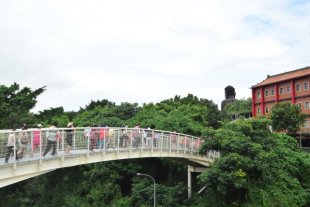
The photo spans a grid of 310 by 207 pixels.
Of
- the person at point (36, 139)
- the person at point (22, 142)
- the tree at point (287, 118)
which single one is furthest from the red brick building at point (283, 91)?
the person at point (22, 142)

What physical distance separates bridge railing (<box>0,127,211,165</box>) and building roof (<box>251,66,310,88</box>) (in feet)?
78.9

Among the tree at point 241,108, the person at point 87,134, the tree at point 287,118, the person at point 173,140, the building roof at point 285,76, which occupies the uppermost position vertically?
the building roof at point 285,76

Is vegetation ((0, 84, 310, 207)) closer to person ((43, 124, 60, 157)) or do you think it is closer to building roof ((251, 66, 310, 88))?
building roof ((251, 66, 310, 88))

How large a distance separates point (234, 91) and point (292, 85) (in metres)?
27.4

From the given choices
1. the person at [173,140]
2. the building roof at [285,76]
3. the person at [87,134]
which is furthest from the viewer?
the building roof at [285,76]

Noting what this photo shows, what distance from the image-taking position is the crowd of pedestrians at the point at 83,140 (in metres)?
14.8

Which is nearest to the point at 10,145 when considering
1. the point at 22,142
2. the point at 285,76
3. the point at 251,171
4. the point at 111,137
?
the point at 22,142

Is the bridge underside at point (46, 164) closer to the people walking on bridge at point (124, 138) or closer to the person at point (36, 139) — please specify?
the people walking on bridge at point (124, 138)

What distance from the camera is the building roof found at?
162ft

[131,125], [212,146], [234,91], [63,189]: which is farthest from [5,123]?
[234,91]

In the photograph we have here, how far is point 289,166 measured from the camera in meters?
30.6

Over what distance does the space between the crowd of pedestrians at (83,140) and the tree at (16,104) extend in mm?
18375

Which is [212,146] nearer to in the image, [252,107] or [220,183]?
[220,183]

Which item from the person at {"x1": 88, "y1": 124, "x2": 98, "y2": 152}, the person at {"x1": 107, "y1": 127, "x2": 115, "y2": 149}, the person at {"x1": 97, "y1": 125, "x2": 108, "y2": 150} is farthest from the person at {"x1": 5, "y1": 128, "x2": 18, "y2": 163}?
the person at {"x1": 107, "y1": 127, "x2": 115, "y2": 149}
